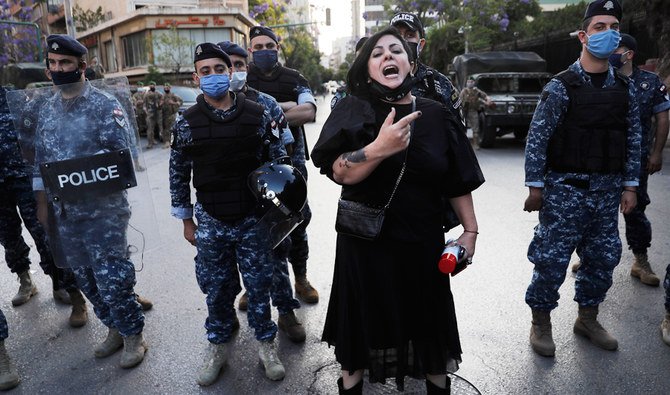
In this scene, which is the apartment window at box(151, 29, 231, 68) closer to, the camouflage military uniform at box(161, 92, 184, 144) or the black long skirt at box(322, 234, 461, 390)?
the camouflage military uniform at box(161, 92, 184, 144)

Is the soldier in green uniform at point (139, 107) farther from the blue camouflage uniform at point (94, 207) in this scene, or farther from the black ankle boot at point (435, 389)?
the black ankle boot at point (435, 389)

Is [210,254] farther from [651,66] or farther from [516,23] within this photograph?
[516,23]

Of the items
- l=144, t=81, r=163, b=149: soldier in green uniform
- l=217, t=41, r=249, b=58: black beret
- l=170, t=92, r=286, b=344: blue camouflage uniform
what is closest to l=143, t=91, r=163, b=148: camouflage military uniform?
l=144, t=81, r=163, b=149: soldier in green uniform

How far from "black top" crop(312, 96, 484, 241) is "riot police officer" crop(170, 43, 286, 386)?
0.80 metres

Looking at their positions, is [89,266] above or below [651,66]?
below

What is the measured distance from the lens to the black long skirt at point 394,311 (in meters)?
Result: 2.23

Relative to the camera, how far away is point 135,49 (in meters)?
41.0

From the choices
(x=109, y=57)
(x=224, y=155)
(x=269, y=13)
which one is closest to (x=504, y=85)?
(x=224, y=155)

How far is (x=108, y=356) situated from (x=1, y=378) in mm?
598

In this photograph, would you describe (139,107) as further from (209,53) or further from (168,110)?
(209,53)

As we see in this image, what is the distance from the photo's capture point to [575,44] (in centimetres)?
1772

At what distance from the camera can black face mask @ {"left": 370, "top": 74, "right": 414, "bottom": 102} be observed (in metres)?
2.15

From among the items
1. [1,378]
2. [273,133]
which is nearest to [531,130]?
[273,133]

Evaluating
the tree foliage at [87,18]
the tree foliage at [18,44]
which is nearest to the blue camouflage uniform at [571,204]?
the tree foliage at [18,44]
